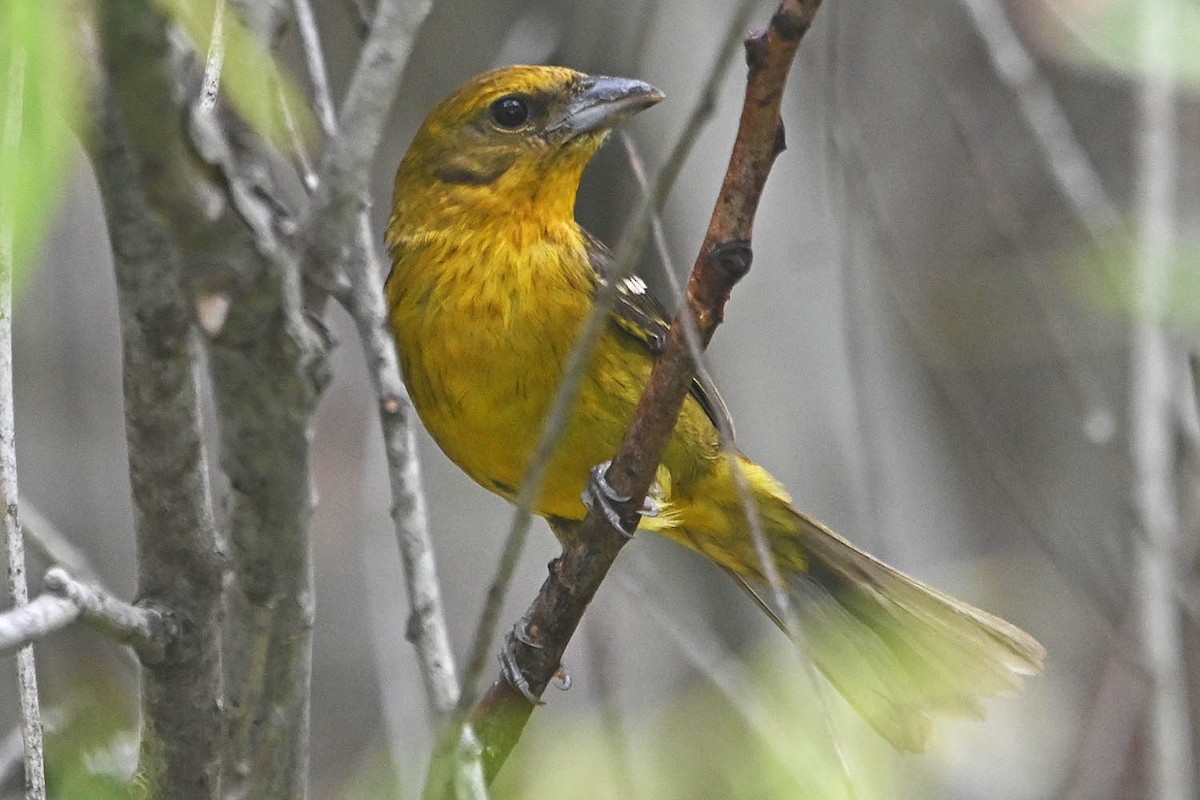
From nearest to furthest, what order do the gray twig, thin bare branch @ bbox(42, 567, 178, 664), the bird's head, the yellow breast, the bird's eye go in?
thin bare branch @ bbox(42, 567, 178, 664) → the gray twig → the yellow breast → the bird's head → the bird's eye

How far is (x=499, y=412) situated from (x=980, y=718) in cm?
141

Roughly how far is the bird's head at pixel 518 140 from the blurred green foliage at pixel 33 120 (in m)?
2.32

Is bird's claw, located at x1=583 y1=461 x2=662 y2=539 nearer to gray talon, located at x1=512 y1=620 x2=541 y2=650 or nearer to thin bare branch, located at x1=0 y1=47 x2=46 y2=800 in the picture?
gray talon, located at x1=512 y1=620 x2=541 y2=650

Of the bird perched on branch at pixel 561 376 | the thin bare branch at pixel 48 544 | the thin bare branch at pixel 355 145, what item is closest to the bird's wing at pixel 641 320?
the bird perched on branch at pixel 561 376

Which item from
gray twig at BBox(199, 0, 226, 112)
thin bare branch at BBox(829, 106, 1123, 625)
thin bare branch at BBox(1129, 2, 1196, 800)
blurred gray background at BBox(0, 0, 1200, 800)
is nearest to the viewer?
gray twig at BBox(199, 0, 226, 112)

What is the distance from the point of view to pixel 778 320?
5.46 metres

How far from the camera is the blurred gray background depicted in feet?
15.6

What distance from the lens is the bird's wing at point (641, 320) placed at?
371cm

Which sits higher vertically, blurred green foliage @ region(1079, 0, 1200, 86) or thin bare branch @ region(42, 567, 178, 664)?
blurred green foliage @ region(1079, 0, 1200, 86)

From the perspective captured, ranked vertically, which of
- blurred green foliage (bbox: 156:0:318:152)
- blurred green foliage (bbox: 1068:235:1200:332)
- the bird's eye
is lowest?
the bird's eye

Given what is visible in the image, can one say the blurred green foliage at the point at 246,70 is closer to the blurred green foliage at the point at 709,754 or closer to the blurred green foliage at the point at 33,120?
the blurred green foliage at the point at 33,120

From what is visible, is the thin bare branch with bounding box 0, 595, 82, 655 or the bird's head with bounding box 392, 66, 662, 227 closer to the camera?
the thin bare branch with bounding box 0, 595, 82, 655

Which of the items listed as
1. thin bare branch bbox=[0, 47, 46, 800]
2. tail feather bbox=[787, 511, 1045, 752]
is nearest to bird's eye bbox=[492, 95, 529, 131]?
tail feather bbox=[787, 511, 1045, 752]

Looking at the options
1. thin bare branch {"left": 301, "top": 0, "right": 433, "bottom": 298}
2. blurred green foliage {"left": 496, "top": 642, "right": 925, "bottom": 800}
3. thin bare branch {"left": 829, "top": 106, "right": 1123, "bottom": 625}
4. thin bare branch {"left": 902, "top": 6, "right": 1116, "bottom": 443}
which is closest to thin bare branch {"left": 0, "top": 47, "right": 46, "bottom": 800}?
thin bare branch {"left": 301, "top": 0, "right": 433, "bottom": 298}
